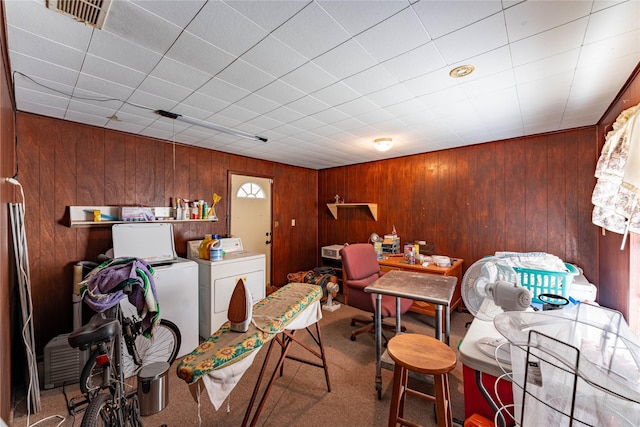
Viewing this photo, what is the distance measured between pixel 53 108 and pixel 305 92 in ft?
7.49

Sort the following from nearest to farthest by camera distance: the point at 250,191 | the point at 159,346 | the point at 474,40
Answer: the point at 474,40, the point at 159,346, the point at 250,191

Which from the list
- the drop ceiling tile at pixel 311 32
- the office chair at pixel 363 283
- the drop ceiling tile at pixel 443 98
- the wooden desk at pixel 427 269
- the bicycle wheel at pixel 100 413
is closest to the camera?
the bicycle wheel at pixel 100 413

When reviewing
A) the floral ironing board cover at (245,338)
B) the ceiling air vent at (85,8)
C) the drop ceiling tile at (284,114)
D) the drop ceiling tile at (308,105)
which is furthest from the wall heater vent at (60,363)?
the drop ceiling tile at (308,105)

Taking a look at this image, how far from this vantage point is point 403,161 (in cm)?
423

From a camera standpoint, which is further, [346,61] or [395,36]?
[346,61]

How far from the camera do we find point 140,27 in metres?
1.33

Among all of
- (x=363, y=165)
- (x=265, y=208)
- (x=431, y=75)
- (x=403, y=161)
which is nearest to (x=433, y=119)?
(x=431, y=75)

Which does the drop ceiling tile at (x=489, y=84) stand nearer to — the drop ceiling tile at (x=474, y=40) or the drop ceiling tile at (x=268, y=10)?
the drop ceiling tile at (x=474, y=40)

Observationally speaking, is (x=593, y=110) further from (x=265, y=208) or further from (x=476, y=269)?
(x=265, y=208)

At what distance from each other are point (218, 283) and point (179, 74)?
211 cm

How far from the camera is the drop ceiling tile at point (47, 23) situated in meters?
1.18

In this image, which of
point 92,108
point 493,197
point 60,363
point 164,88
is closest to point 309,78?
point 164,88

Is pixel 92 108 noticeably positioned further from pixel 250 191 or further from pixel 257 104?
pixel 250 191

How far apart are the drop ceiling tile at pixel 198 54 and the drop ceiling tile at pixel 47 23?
1.33 feet
